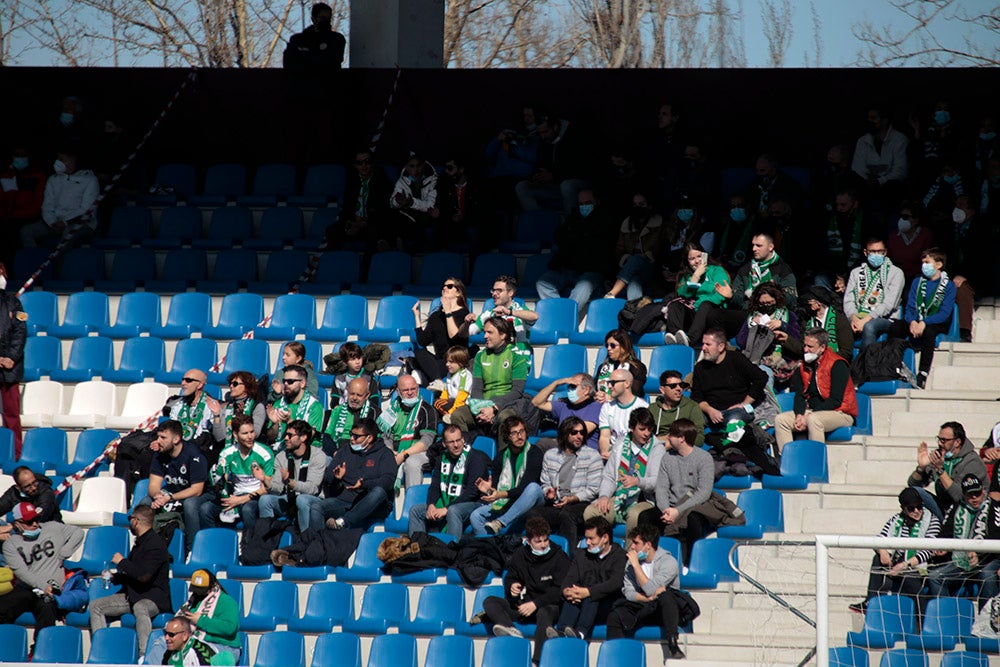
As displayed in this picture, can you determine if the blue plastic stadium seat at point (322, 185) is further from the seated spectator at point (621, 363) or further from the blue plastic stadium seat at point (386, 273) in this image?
the seated spectator at point (621, 363)

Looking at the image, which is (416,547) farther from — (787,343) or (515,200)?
(515,200)

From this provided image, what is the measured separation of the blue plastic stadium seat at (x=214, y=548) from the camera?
Answer: 34.2 feet

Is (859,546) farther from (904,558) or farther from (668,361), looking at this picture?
(668,361)

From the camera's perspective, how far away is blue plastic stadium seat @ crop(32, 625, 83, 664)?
9.83 m

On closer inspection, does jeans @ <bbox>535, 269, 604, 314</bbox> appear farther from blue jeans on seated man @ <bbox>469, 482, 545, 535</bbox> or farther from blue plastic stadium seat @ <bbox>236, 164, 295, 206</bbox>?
blue plastic stadium seat @ <bbox>236, 164, 295, 206</bbox>

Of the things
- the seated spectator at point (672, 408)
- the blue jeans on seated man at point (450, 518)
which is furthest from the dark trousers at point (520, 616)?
the seated spectator at point (672, 408)

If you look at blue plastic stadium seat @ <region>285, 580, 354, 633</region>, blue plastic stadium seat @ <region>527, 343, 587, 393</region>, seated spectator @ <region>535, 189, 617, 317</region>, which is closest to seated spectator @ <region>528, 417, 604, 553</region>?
blue plastic stadium seat @ <region>285, 580, 354, 633</region>

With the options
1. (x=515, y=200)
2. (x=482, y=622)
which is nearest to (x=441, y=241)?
(x=515, y=200)

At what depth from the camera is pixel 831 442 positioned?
10.6 metres

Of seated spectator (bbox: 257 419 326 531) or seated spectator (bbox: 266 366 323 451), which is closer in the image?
seated spectator (bbox: 257 419 326 531)

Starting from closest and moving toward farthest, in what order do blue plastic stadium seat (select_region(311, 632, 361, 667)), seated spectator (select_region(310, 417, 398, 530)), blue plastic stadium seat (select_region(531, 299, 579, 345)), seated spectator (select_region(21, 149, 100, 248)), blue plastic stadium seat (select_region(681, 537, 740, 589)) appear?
blue plastic stadium seat (select_region(311, 632, 361, 667)) → blue plastic stadium seat (select_region(681, 537, 740, 589)) → seated spectator (select_region(310, 417, 398, 530)) → blue plastic stadium seat (select_region(531, 299, 579, 345)) → seated spectator (select_region(21, 149, 100, 248))

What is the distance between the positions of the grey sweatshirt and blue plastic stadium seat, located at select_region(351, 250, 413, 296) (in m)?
3.72

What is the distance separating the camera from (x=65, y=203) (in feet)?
46.9

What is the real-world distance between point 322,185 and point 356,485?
17.2 ft
